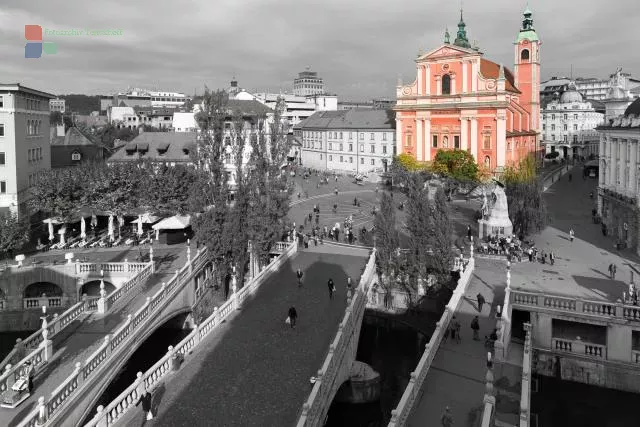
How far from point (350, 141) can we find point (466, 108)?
27.9 meters

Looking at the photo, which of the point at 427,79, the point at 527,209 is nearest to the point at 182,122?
the point at 427,79

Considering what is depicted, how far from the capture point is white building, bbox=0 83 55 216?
43.8 m

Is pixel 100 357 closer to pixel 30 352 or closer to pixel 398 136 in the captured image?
pixel 30 352

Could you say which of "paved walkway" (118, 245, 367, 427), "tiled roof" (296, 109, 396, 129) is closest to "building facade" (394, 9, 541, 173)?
"tiled roof" (296, 109, 396, 129)

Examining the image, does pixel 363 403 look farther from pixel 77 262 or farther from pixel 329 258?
pixel 77 262

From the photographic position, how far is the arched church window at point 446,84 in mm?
76812

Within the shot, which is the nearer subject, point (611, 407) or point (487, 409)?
point (487, 409)

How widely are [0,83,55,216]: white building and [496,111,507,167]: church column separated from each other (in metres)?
52.4

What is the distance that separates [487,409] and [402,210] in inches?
1650

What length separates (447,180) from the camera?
2694 inches

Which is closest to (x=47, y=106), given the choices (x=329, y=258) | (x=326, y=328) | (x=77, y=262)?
(x=77, y=262)

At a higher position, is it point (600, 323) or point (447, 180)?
point (447, 180)

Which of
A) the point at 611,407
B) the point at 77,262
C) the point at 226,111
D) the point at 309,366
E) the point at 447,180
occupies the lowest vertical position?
the point at 611,407

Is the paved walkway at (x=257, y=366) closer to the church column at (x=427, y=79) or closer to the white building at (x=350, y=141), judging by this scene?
the church column at (x=427, y=79)
